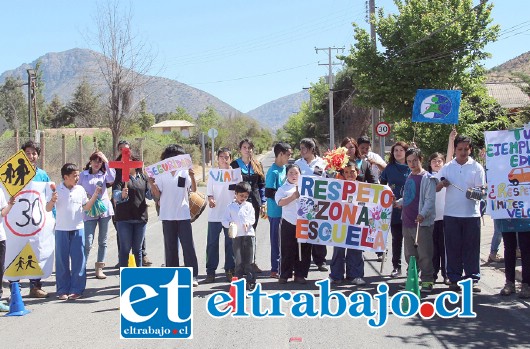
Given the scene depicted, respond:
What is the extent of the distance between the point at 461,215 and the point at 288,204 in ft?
7.62

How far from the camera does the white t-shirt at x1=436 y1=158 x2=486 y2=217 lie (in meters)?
8.77

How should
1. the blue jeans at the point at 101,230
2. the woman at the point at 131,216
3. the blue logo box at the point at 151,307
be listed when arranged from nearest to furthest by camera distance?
the blue logo box at the point at 151,307, the woman at the point at 131,216, the blue jeans at the point at 101,230

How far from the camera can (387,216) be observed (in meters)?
9.14

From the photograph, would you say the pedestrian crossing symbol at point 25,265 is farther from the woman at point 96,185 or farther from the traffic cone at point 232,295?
the traffic cone at point 232,295

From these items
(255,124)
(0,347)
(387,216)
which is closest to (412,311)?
(387,216)

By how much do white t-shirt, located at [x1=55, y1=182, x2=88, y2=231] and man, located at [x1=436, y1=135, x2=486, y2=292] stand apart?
479 centimetres

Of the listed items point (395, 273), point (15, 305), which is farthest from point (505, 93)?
point (15, 305)

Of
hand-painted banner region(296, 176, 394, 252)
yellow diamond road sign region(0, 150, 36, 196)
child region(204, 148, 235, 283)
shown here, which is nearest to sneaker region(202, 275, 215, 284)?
child region(204, 148, 235, 283)

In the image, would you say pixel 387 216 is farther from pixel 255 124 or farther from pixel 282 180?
pixel 255 124

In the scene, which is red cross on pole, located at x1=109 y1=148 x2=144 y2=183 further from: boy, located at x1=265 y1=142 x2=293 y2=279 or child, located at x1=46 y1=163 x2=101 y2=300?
boy, located at x1=265 y1=142 x2=293 y2=279

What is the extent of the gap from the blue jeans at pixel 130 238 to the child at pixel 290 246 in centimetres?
205

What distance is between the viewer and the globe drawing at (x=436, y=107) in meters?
10.9

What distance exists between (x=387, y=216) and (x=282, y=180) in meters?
1.60

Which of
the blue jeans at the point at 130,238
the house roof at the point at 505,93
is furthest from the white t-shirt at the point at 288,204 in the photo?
the house roof at the point at 505,93
